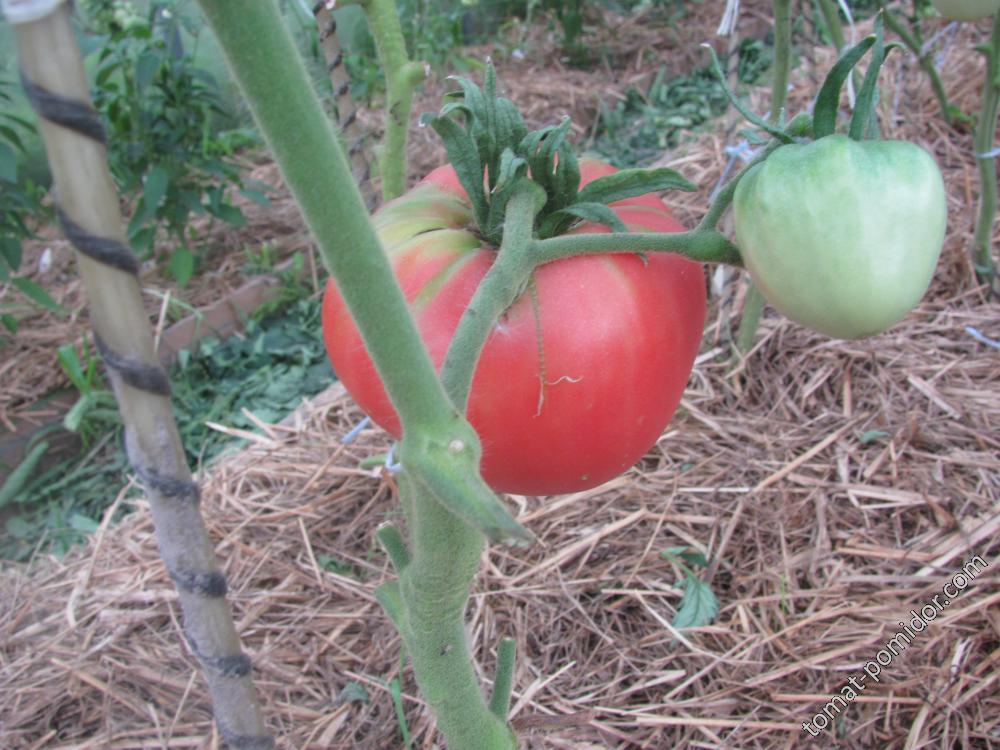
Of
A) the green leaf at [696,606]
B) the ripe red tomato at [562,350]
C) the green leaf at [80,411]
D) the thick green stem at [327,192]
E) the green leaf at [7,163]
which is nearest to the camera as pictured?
the thick green stem at [327,192]

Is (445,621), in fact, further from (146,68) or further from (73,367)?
(146,68)

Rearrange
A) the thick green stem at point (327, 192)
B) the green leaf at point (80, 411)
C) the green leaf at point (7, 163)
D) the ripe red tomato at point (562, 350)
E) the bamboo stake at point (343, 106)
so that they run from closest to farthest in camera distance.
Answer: the thick green stem at point (327, 192)
the ripe red tomato at point (562, 350)
the bamboo stake at point (343, 106)
the green leaf at point (7, 163)
the green leaf at point (80, 411)

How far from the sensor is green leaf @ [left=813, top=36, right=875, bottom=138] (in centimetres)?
52

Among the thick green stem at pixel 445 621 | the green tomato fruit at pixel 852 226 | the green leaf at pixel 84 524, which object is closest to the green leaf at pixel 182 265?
the green leaf at pixel 84 524

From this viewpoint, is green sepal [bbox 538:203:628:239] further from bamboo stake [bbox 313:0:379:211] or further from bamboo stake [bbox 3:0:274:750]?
bamboo stake [bbox 313:0:379:211]

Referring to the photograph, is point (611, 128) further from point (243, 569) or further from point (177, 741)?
point (177, 741)

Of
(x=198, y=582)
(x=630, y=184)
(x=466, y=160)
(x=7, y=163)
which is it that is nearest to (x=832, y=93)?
(x=630, y=184)

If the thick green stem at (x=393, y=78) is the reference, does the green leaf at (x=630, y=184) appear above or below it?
below

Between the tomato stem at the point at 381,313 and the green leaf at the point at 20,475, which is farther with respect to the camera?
the green leaf at the point at 20,475

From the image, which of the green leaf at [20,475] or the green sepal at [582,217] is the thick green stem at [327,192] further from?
the green leaf at [20,475]

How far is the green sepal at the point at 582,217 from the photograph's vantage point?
0.60 metres

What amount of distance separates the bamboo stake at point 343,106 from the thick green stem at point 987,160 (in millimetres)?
1045

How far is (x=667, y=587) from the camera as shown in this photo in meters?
1.12

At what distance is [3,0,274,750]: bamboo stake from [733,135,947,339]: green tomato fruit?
399 mm
